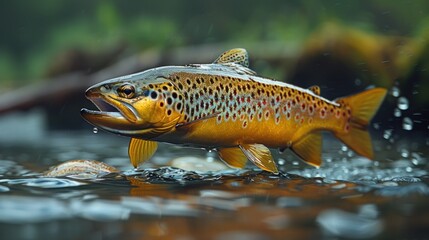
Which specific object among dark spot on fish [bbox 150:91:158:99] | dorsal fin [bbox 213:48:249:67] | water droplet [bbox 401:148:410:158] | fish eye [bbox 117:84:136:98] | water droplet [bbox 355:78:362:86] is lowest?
water droplet [bbox 401:148:410:158]

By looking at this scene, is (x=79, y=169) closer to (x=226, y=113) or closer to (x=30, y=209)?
(x=226, y=113)

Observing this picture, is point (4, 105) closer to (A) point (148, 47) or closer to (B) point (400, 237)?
(A) point (148, 47)

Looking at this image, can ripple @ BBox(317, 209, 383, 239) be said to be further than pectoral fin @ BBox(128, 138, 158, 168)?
No

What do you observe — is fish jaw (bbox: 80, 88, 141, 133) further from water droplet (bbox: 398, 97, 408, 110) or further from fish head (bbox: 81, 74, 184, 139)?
water droplet (bbox: 398, 97, 408, 110)

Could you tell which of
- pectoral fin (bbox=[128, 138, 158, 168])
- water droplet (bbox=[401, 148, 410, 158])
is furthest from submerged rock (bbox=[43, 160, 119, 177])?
water droplet (bbox=[401, 148, 410, 158])

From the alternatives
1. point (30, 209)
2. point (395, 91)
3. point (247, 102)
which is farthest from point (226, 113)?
point (395, 91)
